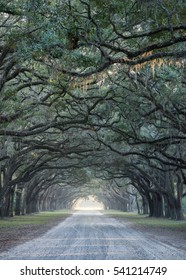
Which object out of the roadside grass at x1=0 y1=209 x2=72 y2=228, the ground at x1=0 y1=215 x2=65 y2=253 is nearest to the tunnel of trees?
the roadside grass at x1=0 y1=209 x2=72 y2=228

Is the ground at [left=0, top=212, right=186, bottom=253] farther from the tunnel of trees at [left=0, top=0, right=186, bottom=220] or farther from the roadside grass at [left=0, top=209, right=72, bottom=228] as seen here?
the roadside grass at [left=0, top=209, right=72, bottom=228]

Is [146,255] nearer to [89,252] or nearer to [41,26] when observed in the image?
[89,252]

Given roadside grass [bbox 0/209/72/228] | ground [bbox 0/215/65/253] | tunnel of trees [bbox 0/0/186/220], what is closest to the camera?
tunnel of trees [bbox 0/0/186/220]

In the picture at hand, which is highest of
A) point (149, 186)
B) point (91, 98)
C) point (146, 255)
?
point (91, 98)

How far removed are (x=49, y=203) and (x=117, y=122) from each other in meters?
71.3

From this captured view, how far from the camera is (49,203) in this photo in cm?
9388

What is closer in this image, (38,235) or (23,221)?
(38,235)

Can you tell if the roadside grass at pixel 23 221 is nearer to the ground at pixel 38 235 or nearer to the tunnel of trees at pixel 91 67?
the tunnel of trees at pixel 91 67

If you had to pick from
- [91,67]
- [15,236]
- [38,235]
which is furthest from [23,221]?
[91,67]

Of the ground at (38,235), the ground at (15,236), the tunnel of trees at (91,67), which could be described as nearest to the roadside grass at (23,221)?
the tunnel of trees at (91,67)

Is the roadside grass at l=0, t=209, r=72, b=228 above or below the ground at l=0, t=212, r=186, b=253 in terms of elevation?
above

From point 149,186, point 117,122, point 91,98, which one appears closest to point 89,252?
point 91,98

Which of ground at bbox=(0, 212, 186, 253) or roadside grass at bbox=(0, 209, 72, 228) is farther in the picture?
roadside grass at bbox=(0, 209, 72, 228)

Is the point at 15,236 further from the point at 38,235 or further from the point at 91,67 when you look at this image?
the point at 91,67
